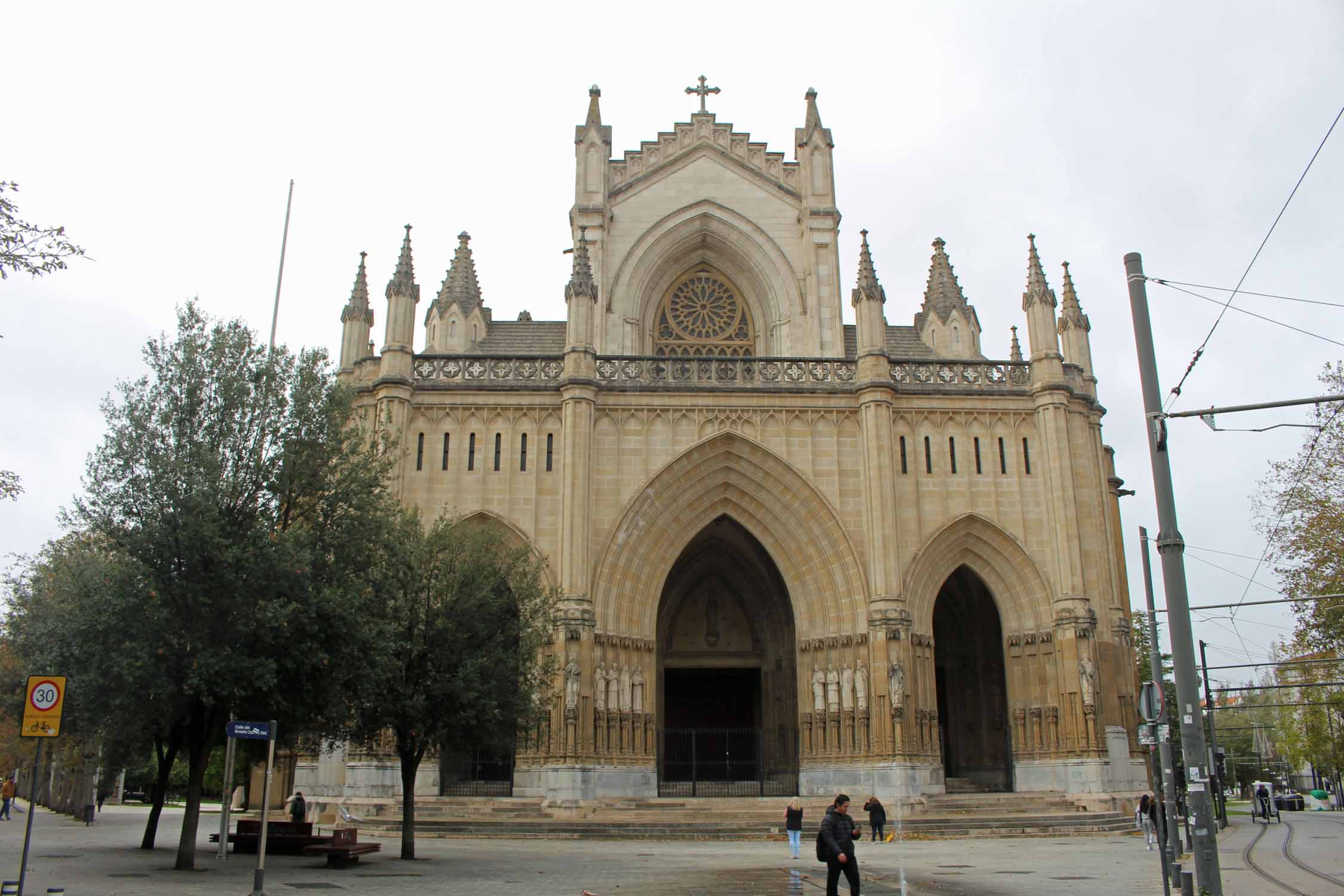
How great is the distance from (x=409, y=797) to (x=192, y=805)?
165 inches

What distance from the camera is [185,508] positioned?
640 inches

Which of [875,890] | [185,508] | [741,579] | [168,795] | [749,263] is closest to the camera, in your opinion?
[875,890]

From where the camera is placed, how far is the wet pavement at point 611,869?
543 inches

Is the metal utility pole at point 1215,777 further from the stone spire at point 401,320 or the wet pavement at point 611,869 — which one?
the stone spire at point 401,320

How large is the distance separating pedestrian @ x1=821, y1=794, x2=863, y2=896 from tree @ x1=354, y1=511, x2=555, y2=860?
8.83 m

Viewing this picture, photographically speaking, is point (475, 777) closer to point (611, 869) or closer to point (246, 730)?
point (611, 869)

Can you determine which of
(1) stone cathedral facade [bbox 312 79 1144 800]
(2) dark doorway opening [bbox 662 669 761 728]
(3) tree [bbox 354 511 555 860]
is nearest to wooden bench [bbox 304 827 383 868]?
(3) tree [bbox 354 511 555 860]

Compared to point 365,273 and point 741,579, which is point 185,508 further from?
point 741,579

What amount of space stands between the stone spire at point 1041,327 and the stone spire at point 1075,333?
1067 mm

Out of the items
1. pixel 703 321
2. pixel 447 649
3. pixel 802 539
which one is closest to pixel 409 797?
pixel 447 649

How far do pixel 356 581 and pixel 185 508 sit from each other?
2.77m

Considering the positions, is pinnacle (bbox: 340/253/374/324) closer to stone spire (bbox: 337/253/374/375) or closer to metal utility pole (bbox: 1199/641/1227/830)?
stone spire (bbox: 337/253/374/375)

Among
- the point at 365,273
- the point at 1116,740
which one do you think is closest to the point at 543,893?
the point at 1116,740

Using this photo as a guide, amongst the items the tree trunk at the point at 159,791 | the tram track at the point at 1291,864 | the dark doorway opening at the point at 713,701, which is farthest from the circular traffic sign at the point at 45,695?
the dark doorway opening at the point at 713,701
